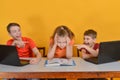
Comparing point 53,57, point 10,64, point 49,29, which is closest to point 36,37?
point 49,29

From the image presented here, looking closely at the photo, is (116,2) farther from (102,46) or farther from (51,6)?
(102,46)

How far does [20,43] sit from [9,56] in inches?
19.2

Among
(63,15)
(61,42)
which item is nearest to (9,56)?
(61,42)

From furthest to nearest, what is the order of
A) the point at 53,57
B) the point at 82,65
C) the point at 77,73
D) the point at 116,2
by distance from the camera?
the point at 116,2 → the point at 53,57 → the point at 82,65 → the point at 77,73

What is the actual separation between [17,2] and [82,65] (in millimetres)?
1313

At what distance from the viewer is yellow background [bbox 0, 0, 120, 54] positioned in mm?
2699

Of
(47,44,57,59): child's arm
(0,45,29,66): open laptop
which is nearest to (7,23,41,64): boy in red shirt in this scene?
(47,44,57,59): child's arm

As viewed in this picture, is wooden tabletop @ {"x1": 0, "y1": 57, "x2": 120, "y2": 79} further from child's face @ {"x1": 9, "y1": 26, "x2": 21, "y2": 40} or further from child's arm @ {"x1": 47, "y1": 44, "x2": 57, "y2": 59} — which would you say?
child's face @ {"x1": 9, "y1": 26, "x2": 21, "y2": 40}

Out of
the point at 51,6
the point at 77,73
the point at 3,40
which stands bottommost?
the point at 77,73

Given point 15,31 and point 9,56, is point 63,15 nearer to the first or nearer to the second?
point 15,31

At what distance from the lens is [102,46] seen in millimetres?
1794

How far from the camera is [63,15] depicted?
2.72m

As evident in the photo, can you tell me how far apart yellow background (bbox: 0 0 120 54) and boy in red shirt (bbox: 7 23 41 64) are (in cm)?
→ 41

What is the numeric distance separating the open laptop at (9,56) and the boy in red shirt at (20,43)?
0.35 meters
